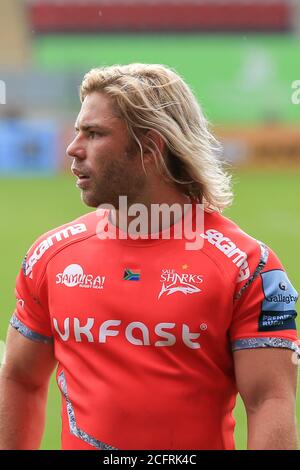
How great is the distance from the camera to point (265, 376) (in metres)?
3.01

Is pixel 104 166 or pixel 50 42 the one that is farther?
pixel 50 42

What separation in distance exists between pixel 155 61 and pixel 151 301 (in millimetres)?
27542

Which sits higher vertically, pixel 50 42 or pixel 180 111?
pixel 50 42

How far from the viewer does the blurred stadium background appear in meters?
17.8

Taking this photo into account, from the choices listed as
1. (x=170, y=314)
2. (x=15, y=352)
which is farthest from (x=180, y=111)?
(x=15, y=352)

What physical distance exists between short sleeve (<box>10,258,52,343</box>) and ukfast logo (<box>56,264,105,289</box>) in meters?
0.10

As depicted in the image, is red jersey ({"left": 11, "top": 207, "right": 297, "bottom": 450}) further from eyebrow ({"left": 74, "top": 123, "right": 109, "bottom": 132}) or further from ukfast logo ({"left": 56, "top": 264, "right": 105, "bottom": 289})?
eyebrow ({"left": 74, "top": 123, "right": 109, "bottom": 132})

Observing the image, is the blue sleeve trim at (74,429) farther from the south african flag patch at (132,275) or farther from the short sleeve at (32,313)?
the south african flag patch at (132,275)

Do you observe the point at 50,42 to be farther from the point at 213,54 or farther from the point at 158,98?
the point at 158,98

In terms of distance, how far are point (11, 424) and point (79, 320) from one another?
17.0 inches

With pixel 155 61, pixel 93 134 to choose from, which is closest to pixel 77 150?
pixel 93 134

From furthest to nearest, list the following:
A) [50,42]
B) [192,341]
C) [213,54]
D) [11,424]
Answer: [50,42] < [213,54] < [11,424] < [192,341]

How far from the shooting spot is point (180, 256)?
10.6 ft

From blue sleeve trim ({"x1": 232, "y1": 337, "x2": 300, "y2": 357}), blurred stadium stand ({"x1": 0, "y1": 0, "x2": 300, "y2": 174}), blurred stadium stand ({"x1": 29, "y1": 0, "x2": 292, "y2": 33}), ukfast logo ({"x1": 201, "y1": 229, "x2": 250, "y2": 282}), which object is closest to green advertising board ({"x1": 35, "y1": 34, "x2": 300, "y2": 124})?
blurred stadium stand ({"x1": 0, "y1": 0, "x2": 300, "y2": 174})
